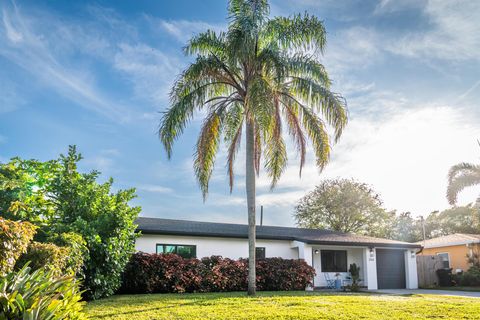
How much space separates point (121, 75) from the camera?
1373cm

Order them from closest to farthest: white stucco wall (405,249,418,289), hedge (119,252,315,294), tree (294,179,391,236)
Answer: hedge (119,252,315,294) → white stucco wall (405,249,418,289) → tree (294,179,391,236)

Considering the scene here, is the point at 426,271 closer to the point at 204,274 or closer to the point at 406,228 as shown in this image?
the point at 204,274

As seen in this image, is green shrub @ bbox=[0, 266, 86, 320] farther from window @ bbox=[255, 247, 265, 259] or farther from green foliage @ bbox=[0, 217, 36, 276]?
window @ bbox=[255, 247, 265, 259]

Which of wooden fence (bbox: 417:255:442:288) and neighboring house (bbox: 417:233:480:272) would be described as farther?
neighboring house (bbox: 417:233:480:272)

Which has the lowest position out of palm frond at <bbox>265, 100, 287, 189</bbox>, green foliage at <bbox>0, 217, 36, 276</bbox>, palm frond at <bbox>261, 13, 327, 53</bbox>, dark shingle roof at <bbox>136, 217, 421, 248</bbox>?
green foliage at <bbox>0, 217, 36, 276</bbox>

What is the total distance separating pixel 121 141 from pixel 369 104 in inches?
351

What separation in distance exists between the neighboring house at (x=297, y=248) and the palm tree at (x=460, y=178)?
3.71 m

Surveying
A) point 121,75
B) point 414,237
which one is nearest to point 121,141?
point 121,75

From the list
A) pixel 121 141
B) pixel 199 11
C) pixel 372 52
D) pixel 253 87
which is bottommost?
pixel 121 141

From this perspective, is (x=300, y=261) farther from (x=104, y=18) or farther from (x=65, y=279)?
(x=65, y=279)

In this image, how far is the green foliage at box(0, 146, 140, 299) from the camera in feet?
42.9

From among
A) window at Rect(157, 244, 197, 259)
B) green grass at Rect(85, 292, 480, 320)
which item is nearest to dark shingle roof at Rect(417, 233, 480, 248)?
green grass at Rect(85, 292, 480, 320)

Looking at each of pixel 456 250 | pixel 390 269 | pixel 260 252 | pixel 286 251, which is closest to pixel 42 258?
pixel 260 252

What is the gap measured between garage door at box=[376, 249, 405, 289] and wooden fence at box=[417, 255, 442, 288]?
180cm
